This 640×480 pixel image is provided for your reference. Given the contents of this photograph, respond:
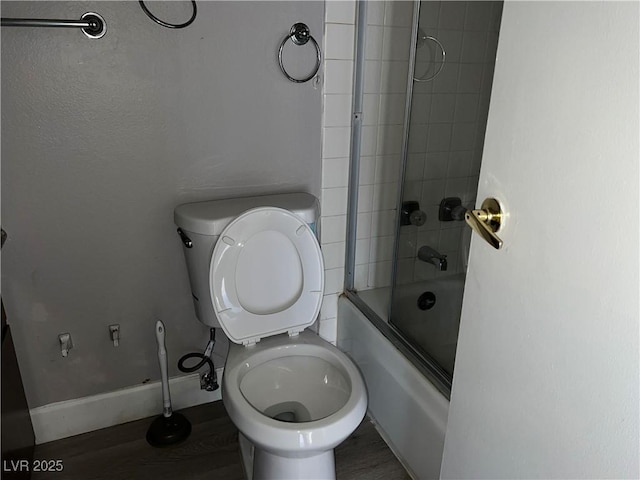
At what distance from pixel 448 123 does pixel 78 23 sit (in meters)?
1.16

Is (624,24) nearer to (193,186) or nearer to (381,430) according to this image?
(193,186)

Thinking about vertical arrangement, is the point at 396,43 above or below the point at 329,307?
above

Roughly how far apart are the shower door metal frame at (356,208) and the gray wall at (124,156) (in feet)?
0.46

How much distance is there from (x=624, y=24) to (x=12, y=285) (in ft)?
5.25

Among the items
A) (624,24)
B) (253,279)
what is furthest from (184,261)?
(624,24)

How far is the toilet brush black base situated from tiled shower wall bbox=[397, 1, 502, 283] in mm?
927

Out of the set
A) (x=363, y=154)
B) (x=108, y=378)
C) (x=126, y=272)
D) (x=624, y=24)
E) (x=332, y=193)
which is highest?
(x=624, y=24)

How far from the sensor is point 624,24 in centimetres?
56

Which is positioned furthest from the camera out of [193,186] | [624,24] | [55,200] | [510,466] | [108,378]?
[108,378]

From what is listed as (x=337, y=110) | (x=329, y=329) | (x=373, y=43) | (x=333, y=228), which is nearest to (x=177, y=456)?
(x=329, y=329)

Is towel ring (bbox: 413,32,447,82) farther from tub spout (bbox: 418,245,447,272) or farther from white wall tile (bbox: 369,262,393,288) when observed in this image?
white wall tile (bbox: 369,262,393,288)

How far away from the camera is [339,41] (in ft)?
5.28

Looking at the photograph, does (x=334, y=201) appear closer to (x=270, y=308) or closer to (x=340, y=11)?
(x=270, y=308)

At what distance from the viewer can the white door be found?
1.94 ft
